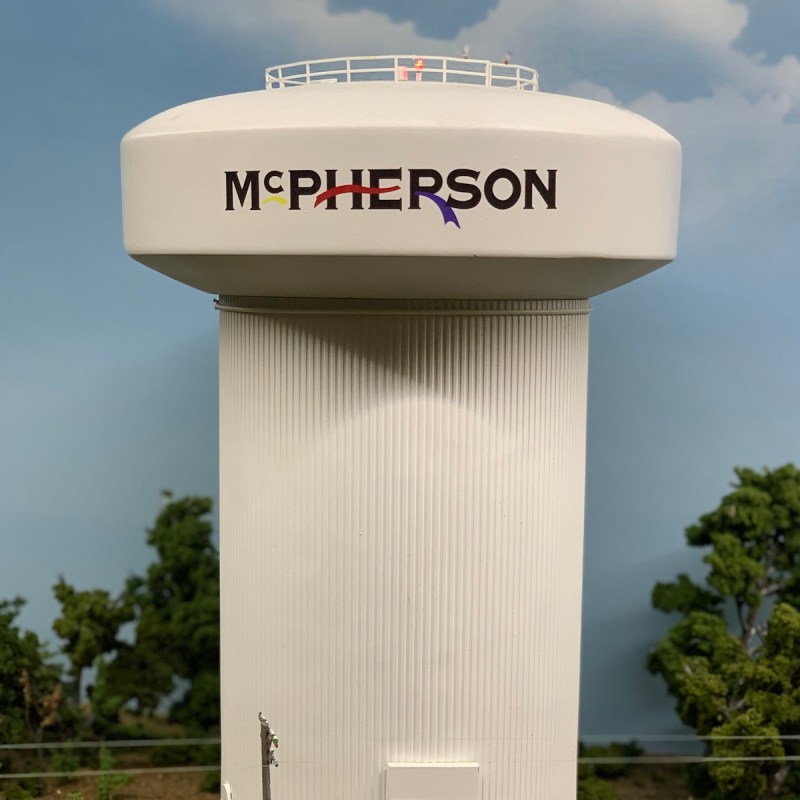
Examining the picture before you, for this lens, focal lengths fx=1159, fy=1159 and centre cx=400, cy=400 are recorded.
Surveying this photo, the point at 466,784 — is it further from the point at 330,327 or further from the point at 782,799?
the point at 782,799

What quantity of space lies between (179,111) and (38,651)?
24.3 feet

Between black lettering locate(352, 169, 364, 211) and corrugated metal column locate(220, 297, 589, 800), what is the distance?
1.00 m

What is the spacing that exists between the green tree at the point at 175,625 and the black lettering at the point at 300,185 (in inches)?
277

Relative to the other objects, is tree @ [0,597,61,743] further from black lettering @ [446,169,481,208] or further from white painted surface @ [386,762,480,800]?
black lettering @ [446,169,481,208]

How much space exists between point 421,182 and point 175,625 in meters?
7.90

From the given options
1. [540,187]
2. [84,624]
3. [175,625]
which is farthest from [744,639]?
[540,187]

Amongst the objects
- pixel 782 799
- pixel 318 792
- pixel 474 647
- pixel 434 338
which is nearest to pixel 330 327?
pixel 434 338

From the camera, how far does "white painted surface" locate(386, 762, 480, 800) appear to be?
777cm

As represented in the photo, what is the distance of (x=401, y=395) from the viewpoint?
7.52 m

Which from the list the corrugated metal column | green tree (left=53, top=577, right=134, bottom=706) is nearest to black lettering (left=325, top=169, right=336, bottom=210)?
the corrugated metal column

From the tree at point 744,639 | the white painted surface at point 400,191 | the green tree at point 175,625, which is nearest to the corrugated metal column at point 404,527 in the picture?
the white painted surface at point 400,191

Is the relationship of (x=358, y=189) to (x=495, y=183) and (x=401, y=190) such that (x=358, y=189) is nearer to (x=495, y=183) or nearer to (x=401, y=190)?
(x=401, y=190)

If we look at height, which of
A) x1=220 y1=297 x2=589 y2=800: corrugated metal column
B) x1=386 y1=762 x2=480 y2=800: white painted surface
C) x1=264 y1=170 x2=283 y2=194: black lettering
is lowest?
x1=386 y1=762 x2=480 y2=800: white painted surface

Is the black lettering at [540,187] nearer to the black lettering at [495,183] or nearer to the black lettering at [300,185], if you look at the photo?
the black lettering at [495,183]
